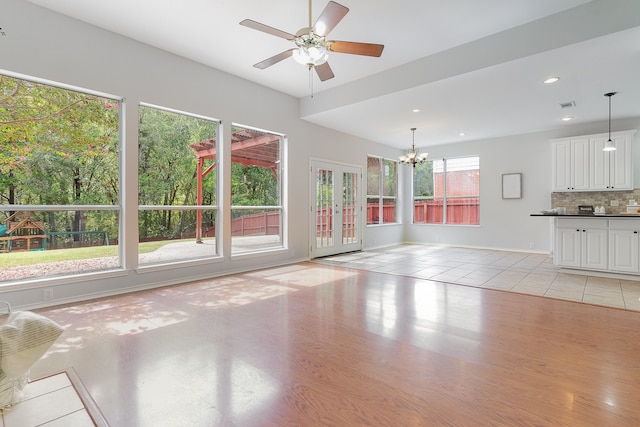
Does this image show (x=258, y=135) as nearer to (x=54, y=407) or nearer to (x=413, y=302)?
(x=413, y=302)

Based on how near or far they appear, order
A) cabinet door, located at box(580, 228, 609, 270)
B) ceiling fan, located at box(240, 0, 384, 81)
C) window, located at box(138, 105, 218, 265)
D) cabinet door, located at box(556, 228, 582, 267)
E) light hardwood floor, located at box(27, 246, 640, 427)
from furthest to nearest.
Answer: cabinet door, located at box(556, 228, 582, 267)
cabinet door, located at box(580, 228, 609, 270)
window, located at box(138, 105, 218, 265)
ceiling fan, located at box(240, 0, 384, 81)
light hardwood floor, located at box(27, 246, 640, 427)

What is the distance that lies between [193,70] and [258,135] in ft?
4.80

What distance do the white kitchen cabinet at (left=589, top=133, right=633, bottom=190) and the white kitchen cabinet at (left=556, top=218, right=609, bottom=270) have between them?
1.90 m

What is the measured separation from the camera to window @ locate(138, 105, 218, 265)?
4219mm

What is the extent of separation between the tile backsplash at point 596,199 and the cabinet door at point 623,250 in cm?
208

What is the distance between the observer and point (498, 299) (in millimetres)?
3684

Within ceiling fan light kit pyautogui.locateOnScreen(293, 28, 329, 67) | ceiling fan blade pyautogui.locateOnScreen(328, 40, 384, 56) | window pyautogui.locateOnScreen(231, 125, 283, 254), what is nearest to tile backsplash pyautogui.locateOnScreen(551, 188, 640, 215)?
window pyautogui.locateOnScreen(231, 125, 283, 254)

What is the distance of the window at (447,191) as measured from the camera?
8.27 m

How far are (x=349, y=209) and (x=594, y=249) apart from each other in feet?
14.3

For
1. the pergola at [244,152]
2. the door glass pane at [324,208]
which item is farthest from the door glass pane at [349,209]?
the pergola at [244,152]

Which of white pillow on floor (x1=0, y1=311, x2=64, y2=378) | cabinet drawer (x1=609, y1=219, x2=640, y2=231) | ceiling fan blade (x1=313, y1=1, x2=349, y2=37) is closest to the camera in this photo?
white pillow on floor (x1=0, y1=311, x2=64, y2=378)

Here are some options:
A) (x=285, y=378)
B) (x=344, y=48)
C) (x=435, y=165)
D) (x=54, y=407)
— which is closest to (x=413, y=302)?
(x=285, y=378)

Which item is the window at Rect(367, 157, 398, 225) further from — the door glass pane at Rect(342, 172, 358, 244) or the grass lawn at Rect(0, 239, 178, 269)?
the grass lawn at Rect(0, 239, 178, 269)

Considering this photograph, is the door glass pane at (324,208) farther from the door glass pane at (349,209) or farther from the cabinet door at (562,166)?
the cabinet door at (562,166)
